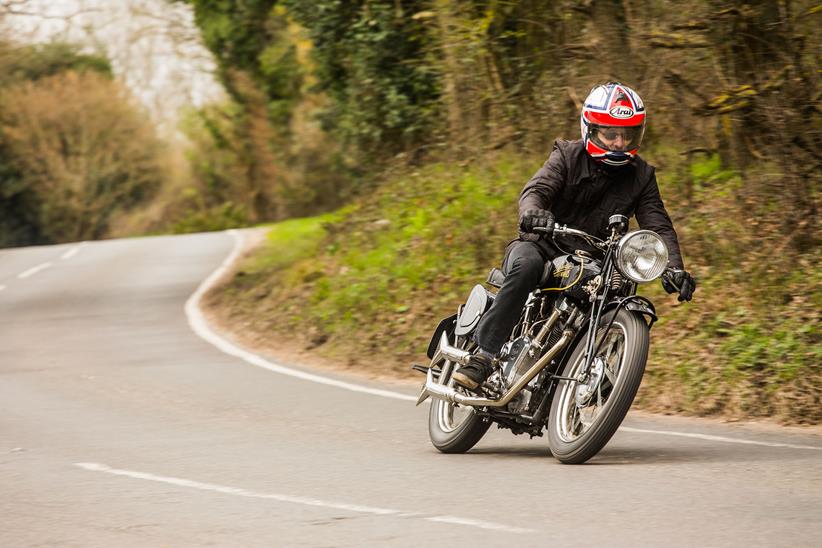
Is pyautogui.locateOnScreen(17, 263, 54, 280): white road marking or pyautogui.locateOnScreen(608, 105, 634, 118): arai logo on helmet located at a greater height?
pyautogui.locateOnScreen(608, 105, 634, 118): arai logo on helmet

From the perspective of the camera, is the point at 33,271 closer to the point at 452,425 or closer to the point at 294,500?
the point at 452,425

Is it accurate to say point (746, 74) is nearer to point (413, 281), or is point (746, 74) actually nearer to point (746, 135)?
point (746, 135)

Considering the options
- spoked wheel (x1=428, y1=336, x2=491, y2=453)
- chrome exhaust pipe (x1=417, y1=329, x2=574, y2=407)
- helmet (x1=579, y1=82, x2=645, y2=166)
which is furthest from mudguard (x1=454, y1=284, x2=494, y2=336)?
helmet (x1=579, y1=82, x2=645, y2=166)

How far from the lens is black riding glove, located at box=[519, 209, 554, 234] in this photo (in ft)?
22.2

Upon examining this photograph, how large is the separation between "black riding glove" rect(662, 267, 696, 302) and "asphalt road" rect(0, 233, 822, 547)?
0.97m

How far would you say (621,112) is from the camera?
6.93 meters

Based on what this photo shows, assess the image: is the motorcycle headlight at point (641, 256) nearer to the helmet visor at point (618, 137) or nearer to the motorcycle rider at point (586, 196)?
the motorcycle rider at point (586, 196)

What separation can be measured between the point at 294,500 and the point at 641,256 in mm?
2286

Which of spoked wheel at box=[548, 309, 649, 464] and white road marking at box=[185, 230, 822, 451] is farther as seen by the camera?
white road marking at box=[185, 230, 822, 451]

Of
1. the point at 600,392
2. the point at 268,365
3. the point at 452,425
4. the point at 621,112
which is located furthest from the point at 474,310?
the point at 268,365

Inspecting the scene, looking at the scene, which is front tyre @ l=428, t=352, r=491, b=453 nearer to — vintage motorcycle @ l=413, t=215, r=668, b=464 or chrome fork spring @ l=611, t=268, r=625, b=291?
vintage motorcycle @ l=413, t=215, r=668, b=464

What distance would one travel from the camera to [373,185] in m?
21.3

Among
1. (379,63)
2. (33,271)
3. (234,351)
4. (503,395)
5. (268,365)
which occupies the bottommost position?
(33,271)

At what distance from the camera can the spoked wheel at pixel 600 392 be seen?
6.34m
